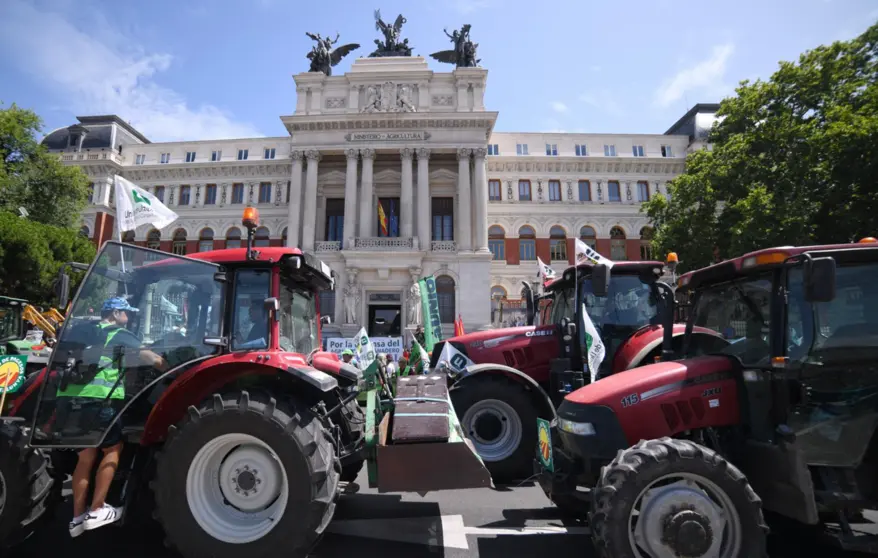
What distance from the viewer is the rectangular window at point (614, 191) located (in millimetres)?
36188

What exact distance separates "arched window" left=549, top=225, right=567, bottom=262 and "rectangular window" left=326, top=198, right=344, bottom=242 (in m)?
16.4

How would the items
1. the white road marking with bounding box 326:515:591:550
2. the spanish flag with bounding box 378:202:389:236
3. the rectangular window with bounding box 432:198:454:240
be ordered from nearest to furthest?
the white road marking with bounding box 326:515:591:550 < the spanish flag with bounding box 378:202:389:236 < the rectangular window with bounding box 432:198:454:240

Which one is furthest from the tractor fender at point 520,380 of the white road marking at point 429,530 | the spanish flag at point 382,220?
the spanish flag at point 382,220

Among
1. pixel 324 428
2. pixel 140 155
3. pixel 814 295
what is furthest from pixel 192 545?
pixel 140 155

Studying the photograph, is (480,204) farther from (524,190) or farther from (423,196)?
(524,190)

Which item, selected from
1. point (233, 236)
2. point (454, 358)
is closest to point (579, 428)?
point (454, 358)

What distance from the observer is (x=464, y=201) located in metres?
30.1

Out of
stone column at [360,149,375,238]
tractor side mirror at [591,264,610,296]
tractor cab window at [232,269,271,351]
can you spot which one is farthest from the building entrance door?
tractor cab window at [232,269,271,351]

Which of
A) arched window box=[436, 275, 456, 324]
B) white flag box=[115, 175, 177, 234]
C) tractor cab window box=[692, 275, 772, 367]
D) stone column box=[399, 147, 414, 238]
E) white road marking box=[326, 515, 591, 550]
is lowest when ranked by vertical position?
white road marking box=[326, 515, 591, 550]

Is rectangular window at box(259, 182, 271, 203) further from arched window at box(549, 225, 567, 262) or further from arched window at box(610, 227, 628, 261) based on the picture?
arched window at box(610, 227, 628, 261)

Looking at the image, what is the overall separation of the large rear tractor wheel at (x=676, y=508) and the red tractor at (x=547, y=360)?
255cm

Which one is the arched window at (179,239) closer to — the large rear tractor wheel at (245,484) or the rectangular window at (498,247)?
the rectangular window at (498,247)

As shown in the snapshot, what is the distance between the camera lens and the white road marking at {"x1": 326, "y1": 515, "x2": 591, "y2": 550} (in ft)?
13.7

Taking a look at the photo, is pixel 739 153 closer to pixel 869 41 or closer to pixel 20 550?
pixel 869 41
